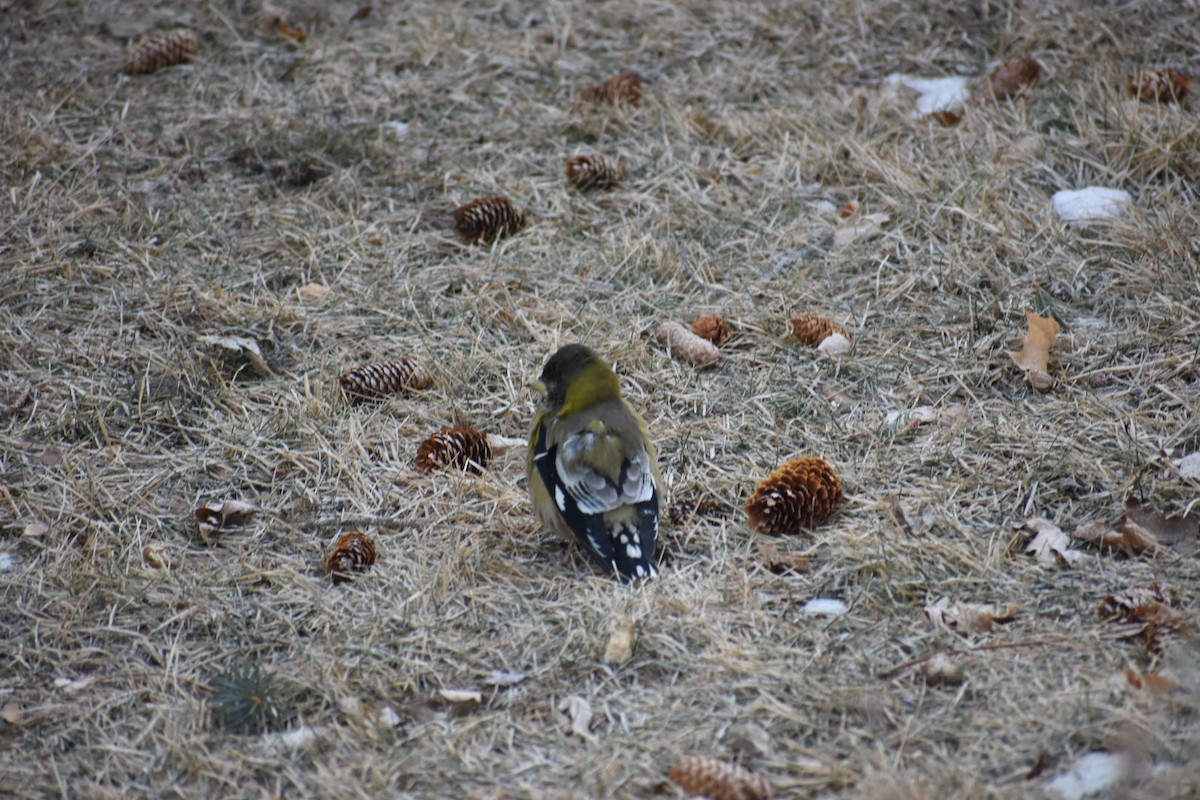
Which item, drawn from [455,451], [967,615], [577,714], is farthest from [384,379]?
[967,615]

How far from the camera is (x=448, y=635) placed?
369 cm

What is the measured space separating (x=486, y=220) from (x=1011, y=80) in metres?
3.14

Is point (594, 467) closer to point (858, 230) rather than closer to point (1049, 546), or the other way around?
point (1049, 546)

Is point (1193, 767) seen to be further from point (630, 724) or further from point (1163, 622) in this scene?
point (630, 724)

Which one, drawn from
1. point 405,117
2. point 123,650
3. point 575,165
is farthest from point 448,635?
point 405,117

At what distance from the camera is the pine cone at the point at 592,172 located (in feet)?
20.6

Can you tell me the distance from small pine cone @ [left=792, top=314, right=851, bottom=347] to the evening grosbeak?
1.08 metres

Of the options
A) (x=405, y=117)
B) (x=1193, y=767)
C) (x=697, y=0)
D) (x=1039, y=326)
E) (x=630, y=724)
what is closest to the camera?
(x=1193, y=767)

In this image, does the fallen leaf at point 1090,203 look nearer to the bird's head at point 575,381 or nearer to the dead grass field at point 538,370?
the dead grass field at point 538,370

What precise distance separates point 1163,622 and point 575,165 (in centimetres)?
396

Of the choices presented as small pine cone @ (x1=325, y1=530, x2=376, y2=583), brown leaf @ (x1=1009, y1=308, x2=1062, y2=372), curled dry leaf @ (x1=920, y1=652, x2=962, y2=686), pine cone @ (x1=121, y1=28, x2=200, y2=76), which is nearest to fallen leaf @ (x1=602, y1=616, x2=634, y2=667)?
curled dry leaf @ (x1=920, y1=652, x2=962, y2=686)

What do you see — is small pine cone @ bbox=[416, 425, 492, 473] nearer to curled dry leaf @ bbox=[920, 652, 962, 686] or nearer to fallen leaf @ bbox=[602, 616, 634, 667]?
fallen leaf @ bbox=[602, 616, 634, 667]

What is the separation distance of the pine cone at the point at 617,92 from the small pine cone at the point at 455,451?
2949 millimetres

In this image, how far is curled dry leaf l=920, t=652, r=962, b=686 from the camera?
10.8 feet
